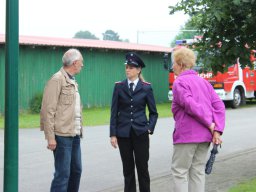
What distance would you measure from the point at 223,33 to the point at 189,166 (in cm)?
315

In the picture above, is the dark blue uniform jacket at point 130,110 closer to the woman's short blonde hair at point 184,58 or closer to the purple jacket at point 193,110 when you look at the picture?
the purple jacket at point 193,110

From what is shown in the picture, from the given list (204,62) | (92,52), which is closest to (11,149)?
(204,62)

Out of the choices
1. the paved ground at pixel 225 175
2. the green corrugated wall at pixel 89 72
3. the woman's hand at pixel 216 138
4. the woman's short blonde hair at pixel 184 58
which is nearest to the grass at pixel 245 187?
the paved ground at pixel 225 175

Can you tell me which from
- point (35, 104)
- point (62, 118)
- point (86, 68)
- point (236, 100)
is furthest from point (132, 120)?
point (236, 100)

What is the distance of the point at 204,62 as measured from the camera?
848 cm

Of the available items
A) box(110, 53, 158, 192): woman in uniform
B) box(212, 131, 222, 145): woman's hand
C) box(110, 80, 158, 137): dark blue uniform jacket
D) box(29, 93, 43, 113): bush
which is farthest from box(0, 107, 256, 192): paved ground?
box(29, 93, 43, 113): bush

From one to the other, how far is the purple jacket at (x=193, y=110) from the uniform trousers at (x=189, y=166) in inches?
3.9

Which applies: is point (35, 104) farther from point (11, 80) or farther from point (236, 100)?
point (11, 80)

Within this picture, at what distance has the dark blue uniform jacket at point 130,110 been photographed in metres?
6.63

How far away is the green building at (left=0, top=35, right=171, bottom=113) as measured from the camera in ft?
74.6

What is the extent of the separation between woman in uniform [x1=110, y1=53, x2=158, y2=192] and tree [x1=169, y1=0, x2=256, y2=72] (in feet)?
5.89

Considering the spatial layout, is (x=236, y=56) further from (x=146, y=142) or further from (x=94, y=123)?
(x=94, y=123)

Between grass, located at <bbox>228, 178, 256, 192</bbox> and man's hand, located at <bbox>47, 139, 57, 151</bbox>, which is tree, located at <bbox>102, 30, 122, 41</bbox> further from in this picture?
man's hand, located at <bbox>47, 139, 57, 151</bbox>

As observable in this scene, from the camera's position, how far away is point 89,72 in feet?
84.7
